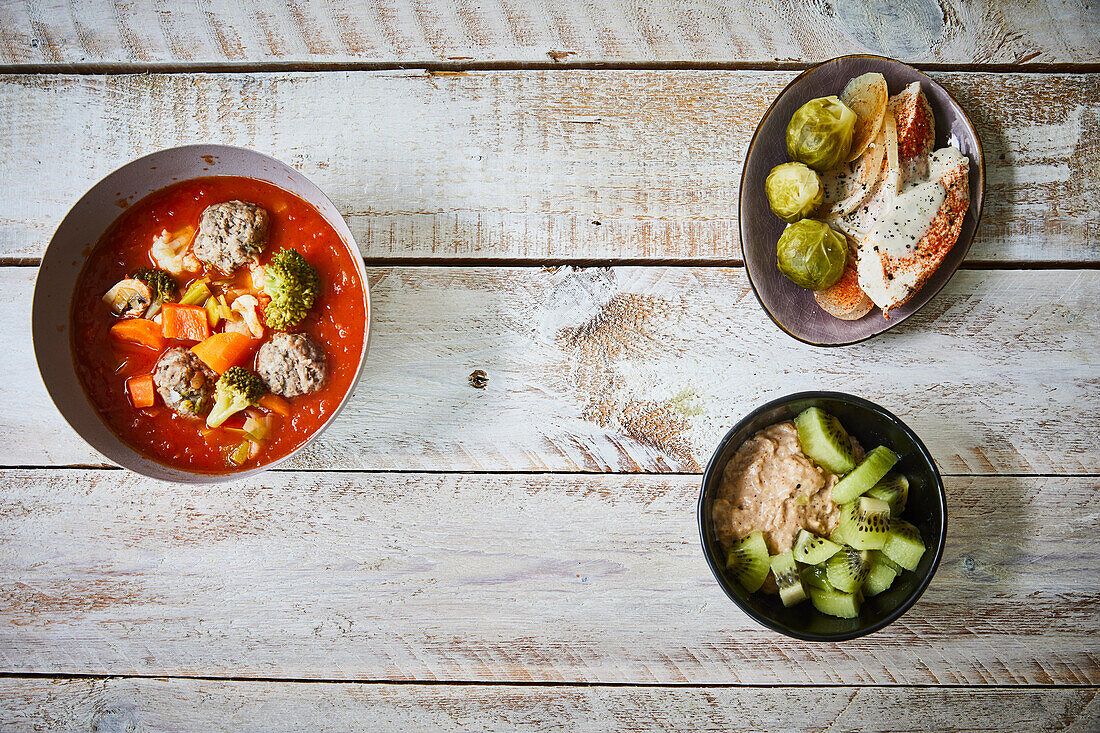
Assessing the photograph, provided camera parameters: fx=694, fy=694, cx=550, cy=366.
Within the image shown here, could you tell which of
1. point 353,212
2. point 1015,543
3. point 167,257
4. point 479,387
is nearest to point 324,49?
point 353,212

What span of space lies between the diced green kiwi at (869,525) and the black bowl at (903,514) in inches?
4.3

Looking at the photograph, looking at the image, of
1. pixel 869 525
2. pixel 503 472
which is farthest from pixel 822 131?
pixel 503 472

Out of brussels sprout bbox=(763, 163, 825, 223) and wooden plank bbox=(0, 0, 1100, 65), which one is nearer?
brussels sprout bbox=(763, 163, 825, 223)

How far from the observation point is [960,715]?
72.7 inches

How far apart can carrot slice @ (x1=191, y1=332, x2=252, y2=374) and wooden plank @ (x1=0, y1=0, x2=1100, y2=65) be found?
0.80m

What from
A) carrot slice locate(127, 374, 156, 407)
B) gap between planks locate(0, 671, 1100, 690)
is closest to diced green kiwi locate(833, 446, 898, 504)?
gap between planks locate(0, 671, 1100, 690)

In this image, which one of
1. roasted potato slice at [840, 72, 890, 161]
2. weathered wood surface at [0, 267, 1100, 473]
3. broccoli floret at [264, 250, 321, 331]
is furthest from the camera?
weathered wood surface at [0, 267, 1100, 473]

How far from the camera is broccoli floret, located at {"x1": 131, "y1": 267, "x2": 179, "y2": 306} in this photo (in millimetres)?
1640

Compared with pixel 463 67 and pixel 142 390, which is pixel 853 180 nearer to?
pixel 463 67

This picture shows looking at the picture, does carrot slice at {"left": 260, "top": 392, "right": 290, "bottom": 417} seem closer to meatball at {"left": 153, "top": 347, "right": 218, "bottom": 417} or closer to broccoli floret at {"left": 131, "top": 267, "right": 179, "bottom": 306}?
meatball at {"left": 153, "top": 347, "right": 218, "bottom": 417}

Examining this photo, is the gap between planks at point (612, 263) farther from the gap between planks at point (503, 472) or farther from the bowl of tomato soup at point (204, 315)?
the gap between planks at point (503, 472)

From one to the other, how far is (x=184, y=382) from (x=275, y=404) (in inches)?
8.0

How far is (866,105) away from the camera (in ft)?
5.52

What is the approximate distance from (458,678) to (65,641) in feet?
3.48
